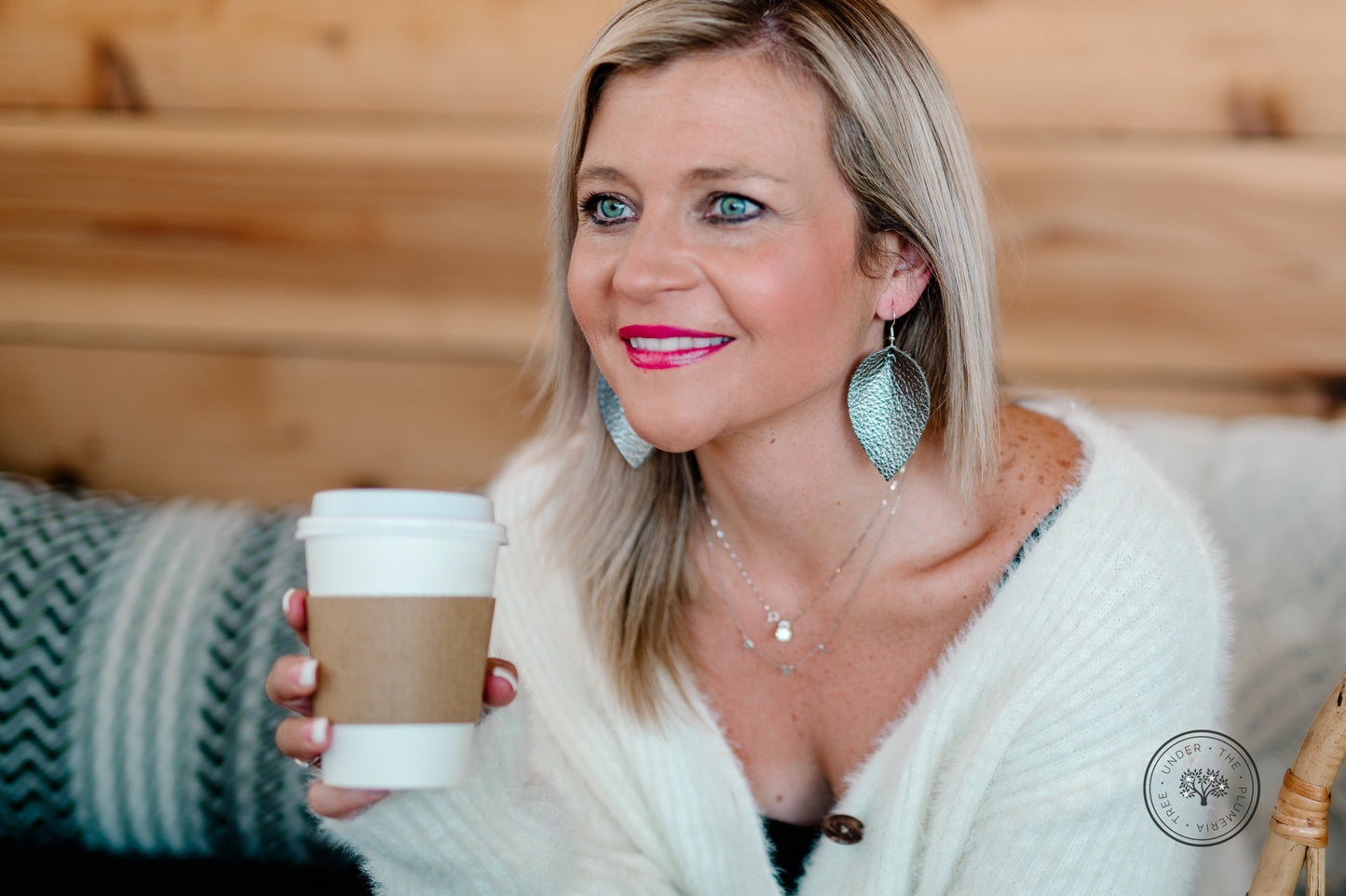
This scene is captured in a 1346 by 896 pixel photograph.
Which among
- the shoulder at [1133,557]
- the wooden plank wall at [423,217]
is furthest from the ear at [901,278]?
the wooden plank wall at [423,217]

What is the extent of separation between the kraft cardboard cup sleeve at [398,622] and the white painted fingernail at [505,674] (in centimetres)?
11

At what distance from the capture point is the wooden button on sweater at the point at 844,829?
1127 millimetres

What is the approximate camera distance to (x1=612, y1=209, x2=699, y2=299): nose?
3.29 ft

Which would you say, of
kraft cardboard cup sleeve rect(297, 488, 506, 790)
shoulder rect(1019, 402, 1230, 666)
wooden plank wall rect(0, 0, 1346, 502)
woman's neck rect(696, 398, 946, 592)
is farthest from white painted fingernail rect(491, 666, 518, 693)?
wooden plank wall rect(0, 0, 1346, 502)

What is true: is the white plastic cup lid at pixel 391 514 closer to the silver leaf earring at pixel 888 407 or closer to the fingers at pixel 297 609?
the fingers at pixel 297 609

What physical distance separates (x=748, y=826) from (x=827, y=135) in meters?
0.71

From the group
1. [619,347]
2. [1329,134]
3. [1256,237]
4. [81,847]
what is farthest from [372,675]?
[1329,134]

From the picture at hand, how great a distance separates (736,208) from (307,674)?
0.55 metres

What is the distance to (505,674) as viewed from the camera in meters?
0.92

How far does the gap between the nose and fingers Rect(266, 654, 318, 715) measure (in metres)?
0.43

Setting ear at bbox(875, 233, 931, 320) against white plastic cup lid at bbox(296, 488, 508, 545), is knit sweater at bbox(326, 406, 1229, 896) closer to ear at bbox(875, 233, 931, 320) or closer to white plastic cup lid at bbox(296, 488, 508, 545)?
ear at bbox(875, 233, 931, 320)

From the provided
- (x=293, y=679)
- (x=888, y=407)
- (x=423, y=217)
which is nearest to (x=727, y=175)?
(x=888, y=407)

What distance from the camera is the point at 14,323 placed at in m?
1.80

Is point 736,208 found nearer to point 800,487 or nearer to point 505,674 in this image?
point 800,487
